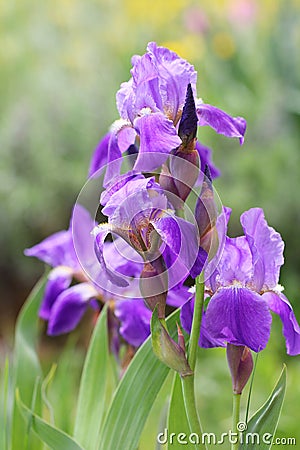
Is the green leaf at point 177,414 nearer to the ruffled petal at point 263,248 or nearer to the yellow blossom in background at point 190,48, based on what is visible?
the ruffled petal at point 263,248

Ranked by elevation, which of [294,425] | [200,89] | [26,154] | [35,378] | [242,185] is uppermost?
[200,89]

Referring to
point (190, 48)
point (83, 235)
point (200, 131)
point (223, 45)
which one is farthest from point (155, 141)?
point (190, 48)

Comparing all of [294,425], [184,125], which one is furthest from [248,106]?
[184,125]

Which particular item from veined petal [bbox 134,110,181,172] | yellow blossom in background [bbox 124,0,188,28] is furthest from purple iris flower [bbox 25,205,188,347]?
yellow blossom in background [bbox 124,0,188,28]

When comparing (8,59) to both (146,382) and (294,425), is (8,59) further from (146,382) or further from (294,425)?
(146,382)

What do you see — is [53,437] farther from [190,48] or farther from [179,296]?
[190,48]
